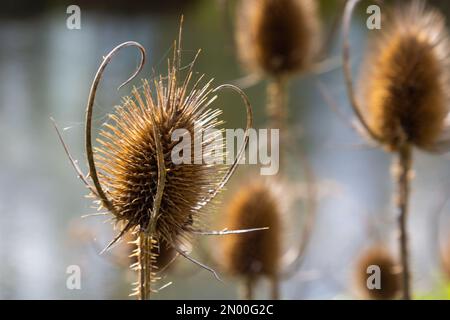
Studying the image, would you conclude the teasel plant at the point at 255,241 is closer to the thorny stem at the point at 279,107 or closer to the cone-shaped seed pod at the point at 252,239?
the cone-shaped seed pod at the point at 252,239

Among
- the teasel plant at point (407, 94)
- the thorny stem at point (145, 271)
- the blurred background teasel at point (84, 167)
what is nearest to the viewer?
the thorny stem at point (145, 271)

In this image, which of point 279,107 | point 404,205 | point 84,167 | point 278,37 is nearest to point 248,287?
point 404,205

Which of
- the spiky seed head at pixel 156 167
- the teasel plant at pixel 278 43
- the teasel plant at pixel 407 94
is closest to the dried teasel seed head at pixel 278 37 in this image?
the teasel plant at pixel 278 43

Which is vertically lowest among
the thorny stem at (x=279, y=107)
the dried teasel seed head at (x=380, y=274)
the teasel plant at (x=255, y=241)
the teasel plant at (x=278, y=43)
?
the dried teasel seed head at (x=380, y=274)

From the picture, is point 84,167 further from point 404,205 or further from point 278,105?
point 404,205

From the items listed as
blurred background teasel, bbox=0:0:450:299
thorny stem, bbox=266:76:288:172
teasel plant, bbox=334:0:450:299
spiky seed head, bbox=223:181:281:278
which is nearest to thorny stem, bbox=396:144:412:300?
teasel plant, bbox=334:0:450:299
